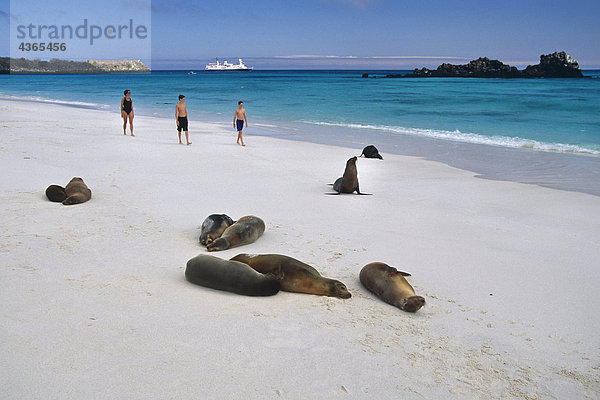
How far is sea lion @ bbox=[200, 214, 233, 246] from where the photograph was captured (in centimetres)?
540

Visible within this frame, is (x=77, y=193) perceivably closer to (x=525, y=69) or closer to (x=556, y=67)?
(x=556, y=67)

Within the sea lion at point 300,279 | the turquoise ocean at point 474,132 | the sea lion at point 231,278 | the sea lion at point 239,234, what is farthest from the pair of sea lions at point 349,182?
the sea lion at point 231,278

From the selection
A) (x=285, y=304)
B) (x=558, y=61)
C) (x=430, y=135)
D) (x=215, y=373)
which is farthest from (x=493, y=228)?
(x=558, y=61)

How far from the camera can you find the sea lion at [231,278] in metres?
4.15

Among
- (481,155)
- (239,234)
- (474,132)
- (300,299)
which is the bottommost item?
(300,299)

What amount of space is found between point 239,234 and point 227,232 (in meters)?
0.13

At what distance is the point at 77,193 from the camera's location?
6.96 metres

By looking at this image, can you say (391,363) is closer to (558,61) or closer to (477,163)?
(477,163)

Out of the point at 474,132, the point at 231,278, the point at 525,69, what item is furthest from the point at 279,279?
the point at 525,69

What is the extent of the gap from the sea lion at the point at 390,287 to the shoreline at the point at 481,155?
6251 mm

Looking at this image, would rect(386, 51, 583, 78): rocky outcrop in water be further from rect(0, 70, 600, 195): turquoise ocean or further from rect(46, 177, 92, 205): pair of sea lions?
rect(46, 177, 92, 205): pair of sea lions

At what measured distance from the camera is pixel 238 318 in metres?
3.72

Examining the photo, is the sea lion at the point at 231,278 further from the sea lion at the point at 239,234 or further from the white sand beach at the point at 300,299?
the sea lion at the point at 239,234

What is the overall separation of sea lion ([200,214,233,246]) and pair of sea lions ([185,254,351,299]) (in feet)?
3.26
